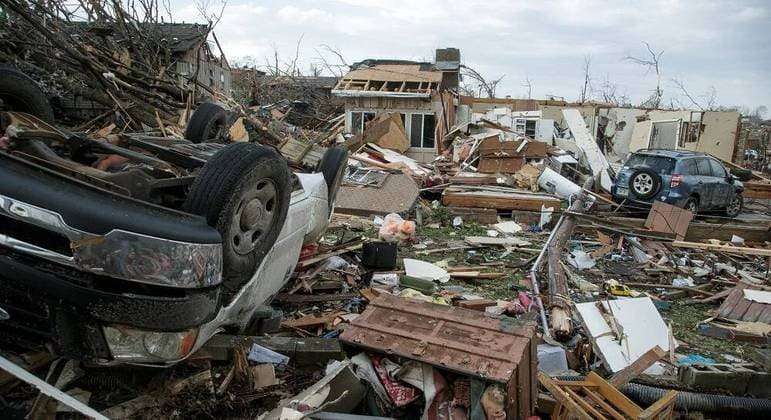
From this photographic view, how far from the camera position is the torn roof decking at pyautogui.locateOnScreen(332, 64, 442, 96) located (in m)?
19.4

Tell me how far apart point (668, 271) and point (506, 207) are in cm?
435

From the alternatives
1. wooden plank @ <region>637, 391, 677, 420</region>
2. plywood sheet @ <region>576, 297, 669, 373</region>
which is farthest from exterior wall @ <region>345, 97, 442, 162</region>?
wooden plank @ <region>637, 391, 677, 420</region>

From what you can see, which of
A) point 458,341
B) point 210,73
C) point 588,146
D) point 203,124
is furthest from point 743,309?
point 210,73

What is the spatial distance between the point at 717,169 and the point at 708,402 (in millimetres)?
12081

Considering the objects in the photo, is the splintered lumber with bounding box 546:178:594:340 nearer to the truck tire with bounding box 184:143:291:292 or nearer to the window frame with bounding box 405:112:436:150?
the truck tire with bounding box 184:143:291:292

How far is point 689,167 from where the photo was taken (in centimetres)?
1309

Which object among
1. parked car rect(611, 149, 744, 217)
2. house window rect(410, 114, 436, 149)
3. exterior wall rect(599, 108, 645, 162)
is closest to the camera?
parked car rect(611, 149, 744, 217)

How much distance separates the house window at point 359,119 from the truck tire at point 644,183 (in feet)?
33.2

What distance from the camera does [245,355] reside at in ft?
12.4

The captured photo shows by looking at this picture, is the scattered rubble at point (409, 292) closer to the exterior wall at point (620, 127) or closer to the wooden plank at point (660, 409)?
the wooden plank at point (660, 409)

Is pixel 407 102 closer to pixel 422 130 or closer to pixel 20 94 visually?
pixel 422 130

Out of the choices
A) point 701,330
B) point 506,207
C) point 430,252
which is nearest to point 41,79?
point 430,252

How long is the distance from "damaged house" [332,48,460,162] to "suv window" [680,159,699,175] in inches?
338

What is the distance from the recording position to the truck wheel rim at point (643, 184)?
13.0 meters
